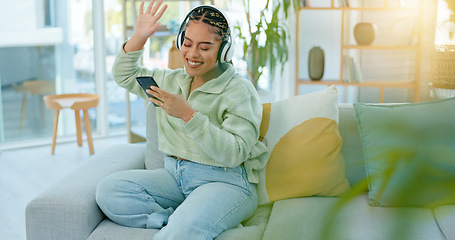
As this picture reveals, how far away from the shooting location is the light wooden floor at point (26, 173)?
8.95 ft

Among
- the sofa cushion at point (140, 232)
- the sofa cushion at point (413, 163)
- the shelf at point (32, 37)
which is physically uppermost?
the shelf at point (32, 37)

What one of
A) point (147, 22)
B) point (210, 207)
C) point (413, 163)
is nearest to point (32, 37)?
point (147, 22)

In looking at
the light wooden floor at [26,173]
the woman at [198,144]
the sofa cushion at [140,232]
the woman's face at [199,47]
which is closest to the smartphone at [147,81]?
the woman at [198,144]

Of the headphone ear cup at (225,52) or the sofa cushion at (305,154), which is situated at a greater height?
the headphone ear cup at (225,52)

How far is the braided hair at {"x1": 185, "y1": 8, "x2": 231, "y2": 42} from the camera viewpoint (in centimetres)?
172

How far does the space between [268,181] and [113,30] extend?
3.15m

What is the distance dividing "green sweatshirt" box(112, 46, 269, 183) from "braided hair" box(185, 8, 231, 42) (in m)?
0.13

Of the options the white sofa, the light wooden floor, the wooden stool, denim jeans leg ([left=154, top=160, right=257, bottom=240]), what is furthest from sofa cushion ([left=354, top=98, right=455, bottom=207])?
the wooden stool

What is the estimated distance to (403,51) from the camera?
481cm

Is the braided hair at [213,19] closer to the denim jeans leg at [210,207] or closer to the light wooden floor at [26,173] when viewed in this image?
the denim jeans leg at [210,207]

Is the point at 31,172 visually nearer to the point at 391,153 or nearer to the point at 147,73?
the point at 147,73

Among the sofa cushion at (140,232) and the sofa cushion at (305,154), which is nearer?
the sofa cushion at (140,232)

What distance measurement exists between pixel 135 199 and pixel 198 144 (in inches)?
10.0

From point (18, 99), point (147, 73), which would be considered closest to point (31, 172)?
point (18, 99)
